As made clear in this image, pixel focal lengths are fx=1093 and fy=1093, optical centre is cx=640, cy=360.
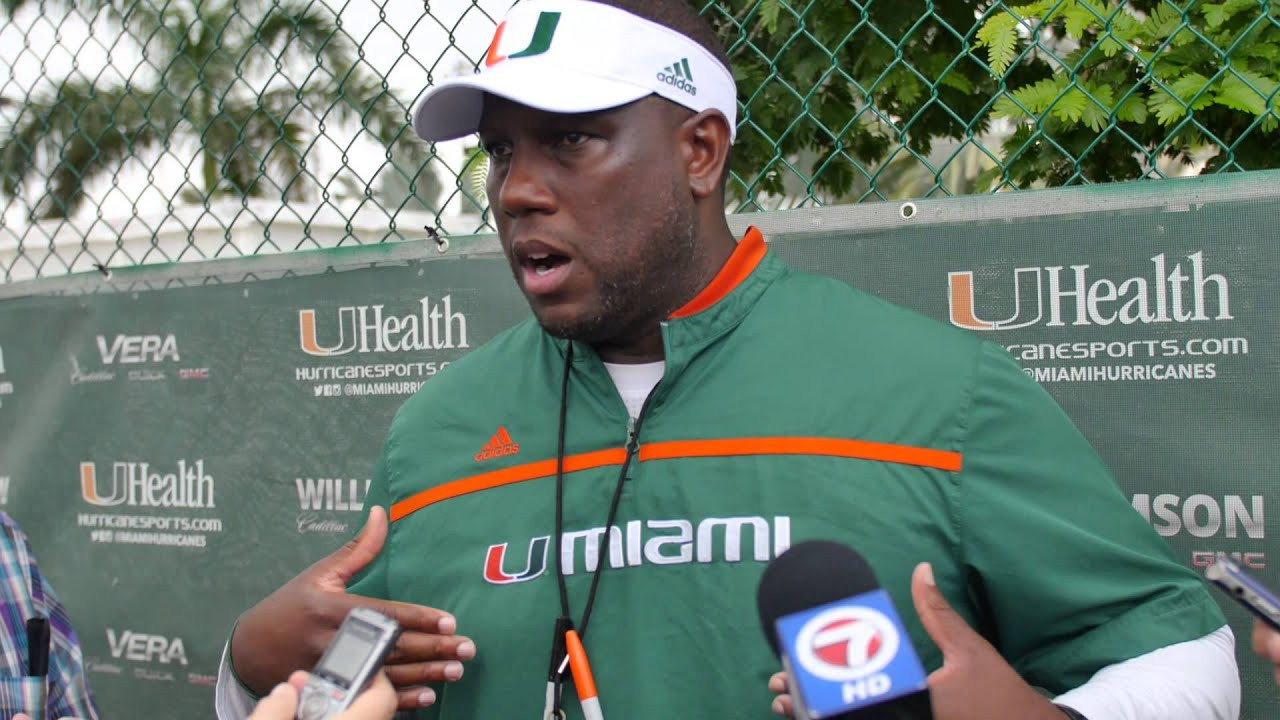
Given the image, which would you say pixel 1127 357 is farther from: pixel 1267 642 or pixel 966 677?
pixel 966 677

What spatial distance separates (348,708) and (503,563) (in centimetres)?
40

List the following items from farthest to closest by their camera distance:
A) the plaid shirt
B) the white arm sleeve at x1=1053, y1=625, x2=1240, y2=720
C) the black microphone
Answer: the plaid shirt
the white arm sleeve at x1=1053, y1=625, x2=1240, y2=720
the black microphone

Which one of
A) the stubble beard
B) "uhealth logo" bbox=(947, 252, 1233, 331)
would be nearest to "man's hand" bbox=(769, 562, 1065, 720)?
the stubble beard

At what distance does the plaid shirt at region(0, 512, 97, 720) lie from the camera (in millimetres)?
2043

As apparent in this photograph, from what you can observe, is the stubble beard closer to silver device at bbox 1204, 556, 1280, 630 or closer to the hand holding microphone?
the hand holding microphone

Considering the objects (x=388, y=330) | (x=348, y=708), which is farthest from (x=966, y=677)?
(x=388, y=330)

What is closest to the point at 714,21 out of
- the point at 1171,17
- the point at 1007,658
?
the point at 1171,17

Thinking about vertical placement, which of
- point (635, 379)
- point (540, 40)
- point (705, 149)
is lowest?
point (635, 379)

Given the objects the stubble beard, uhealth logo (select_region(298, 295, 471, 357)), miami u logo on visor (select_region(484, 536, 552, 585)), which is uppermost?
uhealth logo (select_region(298, 295, 471, 357))

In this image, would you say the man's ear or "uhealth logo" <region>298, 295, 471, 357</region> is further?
"uhealth logo" <region>298, 295, 471, 357</region>

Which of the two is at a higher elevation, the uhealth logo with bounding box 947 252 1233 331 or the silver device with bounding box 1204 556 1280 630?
the uhealth logo with bounding box 947 252 1233 331

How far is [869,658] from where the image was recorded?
1.01 meters

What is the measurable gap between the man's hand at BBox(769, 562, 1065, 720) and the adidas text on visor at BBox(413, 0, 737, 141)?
2.78 ft

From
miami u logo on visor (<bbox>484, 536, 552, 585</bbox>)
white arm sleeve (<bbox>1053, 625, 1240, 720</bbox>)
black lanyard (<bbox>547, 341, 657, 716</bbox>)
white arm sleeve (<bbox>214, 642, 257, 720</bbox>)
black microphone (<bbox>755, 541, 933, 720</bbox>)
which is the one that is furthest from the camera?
white arm sleeve (<bbox>214, 642, 257, 720</bbox>)
